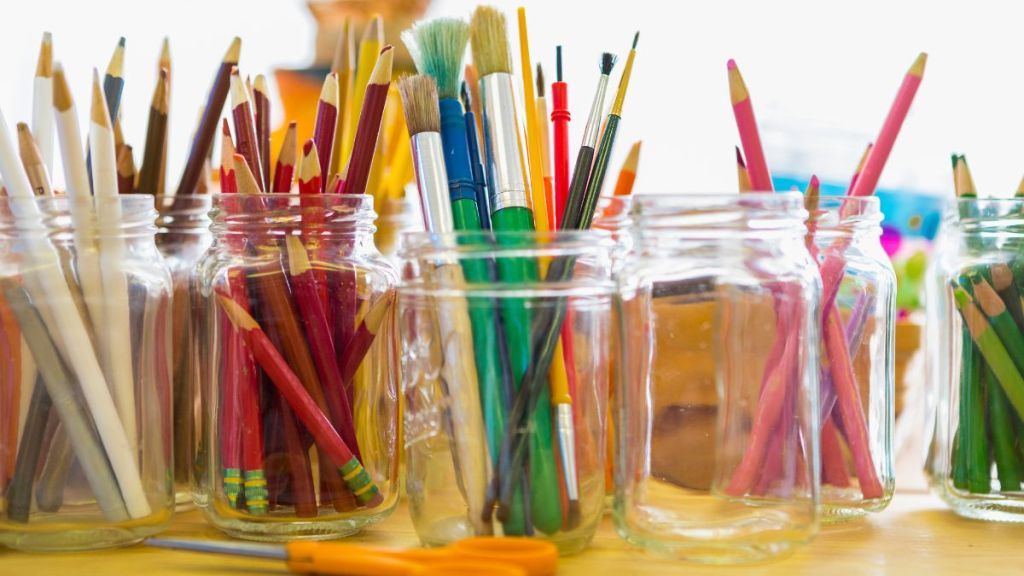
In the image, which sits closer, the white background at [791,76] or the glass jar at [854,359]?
the glass jar at [854,359]

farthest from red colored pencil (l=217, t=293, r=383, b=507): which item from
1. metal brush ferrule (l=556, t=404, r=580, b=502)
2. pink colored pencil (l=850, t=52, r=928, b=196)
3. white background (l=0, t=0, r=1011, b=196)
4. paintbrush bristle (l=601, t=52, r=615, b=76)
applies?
white background (l=0, t=0, r=1011, b=196)

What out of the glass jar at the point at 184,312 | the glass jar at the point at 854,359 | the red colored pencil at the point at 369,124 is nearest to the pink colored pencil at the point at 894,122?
the glass jar at the point at 854,359

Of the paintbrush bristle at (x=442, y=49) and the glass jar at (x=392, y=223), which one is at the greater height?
the paintbrush bristle at (x=442, y=49)

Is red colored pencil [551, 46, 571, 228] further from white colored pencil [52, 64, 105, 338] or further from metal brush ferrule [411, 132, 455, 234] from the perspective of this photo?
white colored pencil [52, 64, 105, 338]

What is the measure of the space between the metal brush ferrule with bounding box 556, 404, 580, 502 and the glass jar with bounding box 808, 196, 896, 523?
0.15 metres

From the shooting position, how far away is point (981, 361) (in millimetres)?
600

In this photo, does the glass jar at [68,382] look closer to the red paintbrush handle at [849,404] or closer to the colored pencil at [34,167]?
the colored pencil at [34,167]

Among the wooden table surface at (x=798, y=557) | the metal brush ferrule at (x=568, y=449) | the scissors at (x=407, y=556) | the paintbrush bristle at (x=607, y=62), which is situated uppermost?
the paintbrush bristle at (x=607, y=62)

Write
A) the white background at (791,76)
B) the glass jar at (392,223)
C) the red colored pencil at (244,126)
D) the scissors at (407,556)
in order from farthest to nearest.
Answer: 1. the white background at (791,76)
2. the glass jar at (392,223)
3. the red colored pencil at (244,126)
4. the scissors at (407,556)

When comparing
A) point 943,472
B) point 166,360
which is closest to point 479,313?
point 166,360

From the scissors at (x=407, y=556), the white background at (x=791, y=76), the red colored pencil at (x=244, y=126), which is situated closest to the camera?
the scissors at (x=407, y=556)

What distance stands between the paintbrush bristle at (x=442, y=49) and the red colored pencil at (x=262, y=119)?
100 mm

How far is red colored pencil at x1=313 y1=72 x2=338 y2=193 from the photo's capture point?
1.86 ft

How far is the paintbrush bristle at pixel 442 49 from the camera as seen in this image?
0.54 meters
